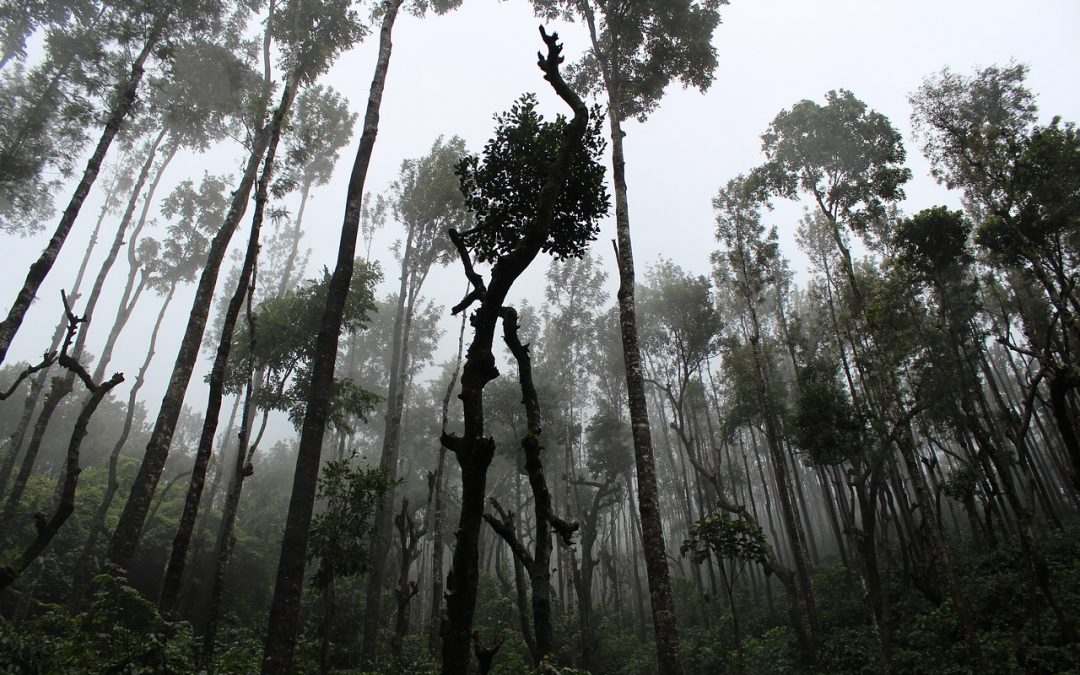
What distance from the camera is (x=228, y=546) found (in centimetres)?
1151

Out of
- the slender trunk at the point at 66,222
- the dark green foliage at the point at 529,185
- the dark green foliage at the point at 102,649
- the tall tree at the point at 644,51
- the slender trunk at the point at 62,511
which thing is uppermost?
the tall tree at the point at 644,51

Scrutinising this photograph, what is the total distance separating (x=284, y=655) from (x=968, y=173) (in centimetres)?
2453

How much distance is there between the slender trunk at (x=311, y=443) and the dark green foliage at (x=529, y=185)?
142 inches

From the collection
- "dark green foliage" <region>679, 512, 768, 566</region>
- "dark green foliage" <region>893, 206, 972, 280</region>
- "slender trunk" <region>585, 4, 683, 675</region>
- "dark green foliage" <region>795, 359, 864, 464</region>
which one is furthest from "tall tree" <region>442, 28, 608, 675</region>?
"dark green foliage" <region>893, 206, 972, 280</region>

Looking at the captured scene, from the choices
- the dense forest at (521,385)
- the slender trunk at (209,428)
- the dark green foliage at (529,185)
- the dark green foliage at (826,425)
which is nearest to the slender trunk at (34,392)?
the dense forest at (521,385)

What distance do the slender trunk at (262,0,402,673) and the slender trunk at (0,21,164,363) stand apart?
5.96m

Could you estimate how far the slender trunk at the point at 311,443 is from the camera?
6586mm

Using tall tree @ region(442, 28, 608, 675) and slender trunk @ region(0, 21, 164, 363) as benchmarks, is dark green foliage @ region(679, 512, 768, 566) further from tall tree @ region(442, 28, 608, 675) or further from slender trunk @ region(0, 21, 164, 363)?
slender trunk @ region(0, 21, 164, 363)

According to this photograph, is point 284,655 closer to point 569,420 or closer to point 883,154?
point 883,154

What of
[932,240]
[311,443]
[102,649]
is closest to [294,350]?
[311,443]

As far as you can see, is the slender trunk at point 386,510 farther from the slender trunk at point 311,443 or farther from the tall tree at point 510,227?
the tall tree at point 510,227

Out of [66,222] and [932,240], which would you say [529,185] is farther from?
[932,240]

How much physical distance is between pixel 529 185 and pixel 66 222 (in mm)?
11839

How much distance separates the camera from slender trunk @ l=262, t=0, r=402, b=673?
6.59 metres
